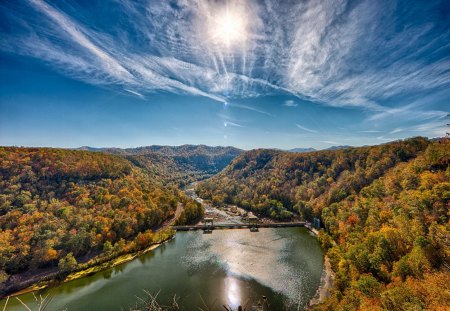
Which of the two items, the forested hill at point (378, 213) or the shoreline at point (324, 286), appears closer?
the forested hill at point (378, 213)

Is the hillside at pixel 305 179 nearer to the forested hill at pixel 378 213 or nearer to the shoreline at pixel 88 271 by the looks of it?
the forested hill at pixel 378 213

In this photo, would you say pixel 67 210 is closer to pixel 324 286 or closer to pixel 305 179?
pixel 324 286

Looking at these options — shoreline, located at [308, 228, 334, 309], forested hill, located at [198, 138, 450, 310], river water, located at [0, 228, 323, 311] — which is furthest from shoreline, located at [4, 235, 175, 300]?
forested hill, located at [198, 138, 450, 310]

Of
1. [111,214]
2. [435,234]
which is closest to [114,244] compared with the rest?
[111,214]

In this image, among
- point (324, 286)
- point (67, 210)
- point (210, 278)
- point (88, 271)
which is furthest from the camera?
point (67, 210)

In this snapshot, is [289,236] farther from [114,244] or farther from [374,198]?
[114,244]

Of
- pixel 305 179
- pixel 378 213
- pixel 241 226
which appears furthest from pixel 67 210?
pixel 305 179

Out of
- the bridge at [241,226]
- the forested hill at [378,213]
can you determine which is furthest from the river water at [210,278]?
the bridge at [241,226]
